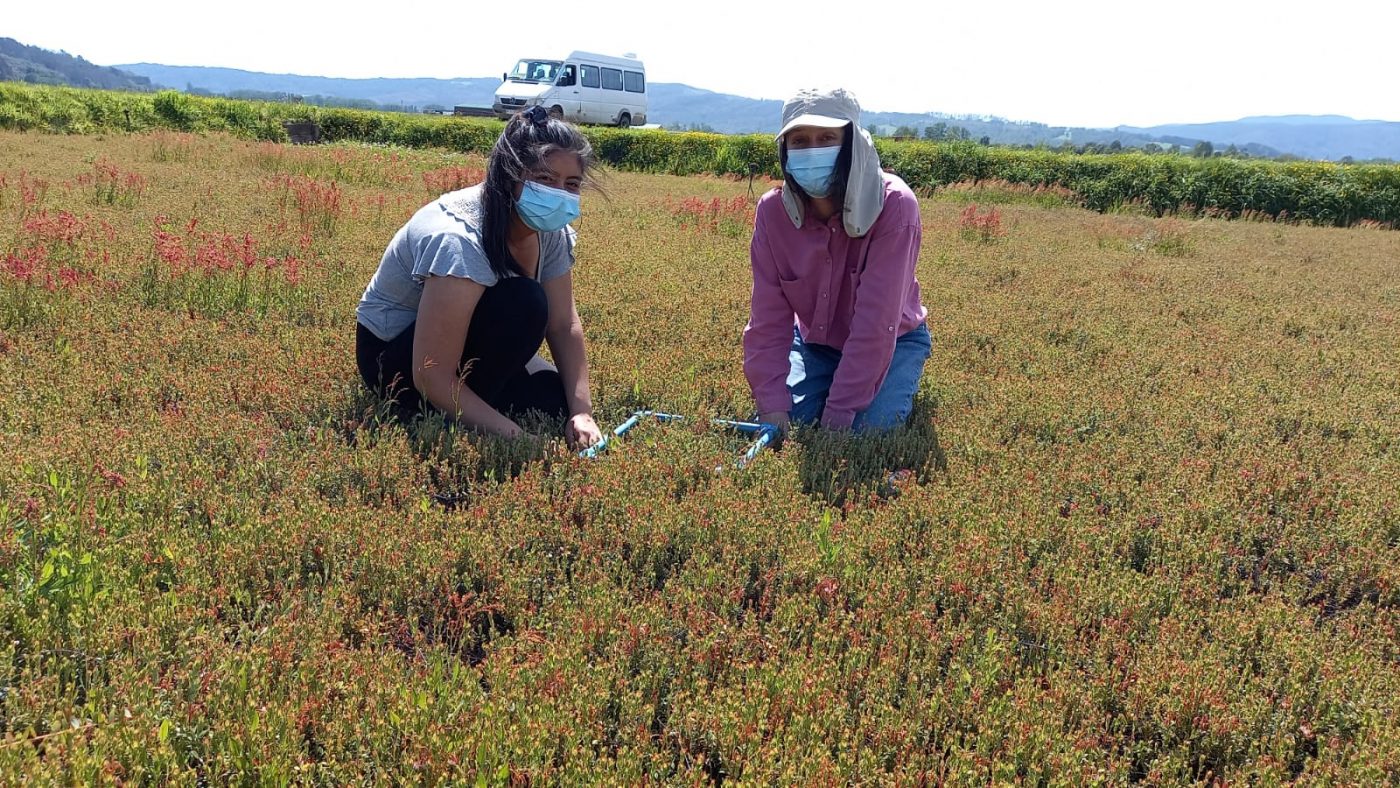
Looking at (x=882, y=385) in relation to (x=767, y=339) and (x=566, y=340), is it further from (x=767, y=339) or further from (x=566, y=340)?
(x=566, y=340)

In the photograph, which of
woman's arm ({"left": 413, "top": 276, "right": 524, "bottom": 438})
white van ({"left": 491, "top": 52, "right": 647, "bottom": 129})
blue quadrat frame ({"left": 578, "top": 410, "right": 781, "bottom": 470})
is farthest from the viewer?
white van ({"left": 491, "top": 52, "right": 647, "bottom": 129})

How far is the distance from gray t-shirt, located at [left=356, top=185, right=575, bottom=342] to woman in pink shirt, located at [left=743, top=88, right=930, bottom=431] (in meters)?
0.95

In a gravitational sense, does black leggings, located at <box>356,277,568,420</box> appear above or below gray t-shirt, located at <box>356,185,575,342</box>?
below

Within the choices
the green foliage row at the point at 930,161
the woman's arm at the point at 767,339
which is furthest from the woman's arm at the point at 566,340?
the green foliage row at the point at 930,161

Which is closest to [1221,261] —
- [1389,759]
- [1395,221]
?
[1389,759]

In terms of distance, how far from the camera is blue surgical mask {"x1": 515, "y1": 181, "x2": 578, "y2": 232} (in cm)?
357

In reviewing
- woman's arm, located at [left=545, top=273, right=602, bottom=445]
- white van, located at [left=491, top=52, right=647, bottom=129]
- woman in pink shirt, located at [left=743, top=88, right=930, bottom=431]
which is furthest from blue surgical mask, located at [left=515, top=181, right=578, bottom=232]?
white van, located at [left=491, top=52, right=647, bottom=129]

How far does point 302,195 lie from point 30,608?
21.2ft

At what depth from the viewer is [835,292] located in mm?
4484

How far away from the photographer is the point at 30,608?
234 cm

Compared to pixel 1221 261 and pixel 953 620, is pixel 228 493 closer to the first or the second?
pixel 953 620

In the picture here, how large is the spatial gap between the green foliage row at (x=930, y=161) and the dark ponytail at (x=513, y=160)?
1876 cm

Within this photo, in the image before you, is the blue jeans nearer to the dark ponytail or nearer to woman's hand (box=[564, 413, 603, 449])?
woman's hand (box=[564, 413, 603, 449])

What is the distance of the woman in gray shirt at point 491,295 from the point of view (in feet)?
11.6
